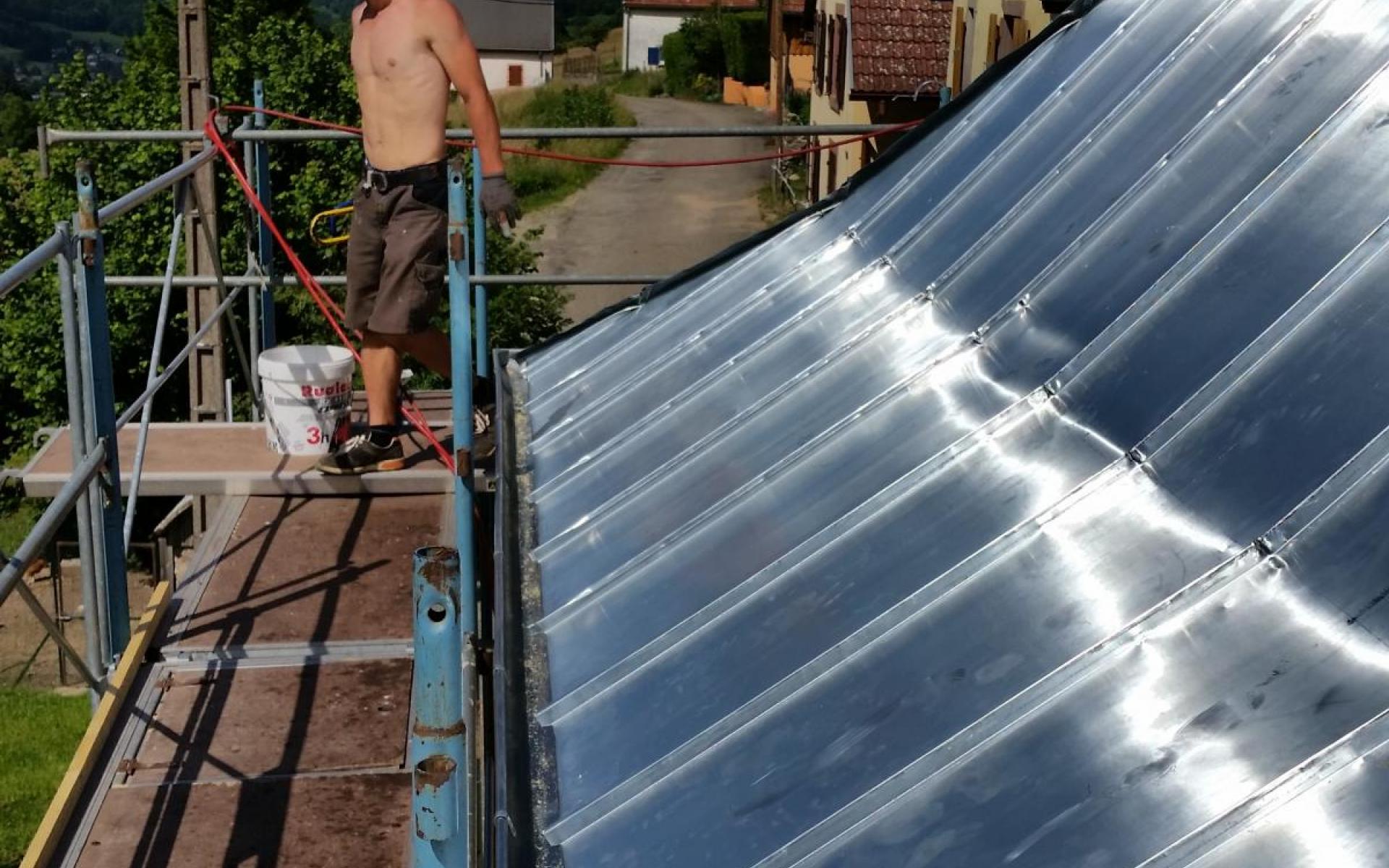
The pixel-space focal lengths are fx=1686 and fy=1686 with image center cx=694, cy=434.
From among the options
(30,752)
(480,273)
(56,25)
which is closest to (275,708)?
(480,273)

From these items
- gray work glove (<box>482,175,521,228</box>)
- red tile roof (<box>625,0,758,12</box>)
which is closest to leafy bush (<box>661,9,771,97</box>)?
red tile roof (<box>625,0,758,12</box>)

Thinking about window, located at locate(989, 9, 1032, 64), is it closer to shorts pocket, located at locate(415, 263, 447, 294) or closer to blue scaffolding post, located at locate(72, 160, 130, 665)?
shorts pocket, located at locate(415, 263, 447, 294)

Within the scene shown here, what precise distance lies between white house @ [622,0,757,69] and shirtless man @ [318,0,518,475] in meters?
75.3

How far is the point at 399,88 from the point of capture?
6582 mm

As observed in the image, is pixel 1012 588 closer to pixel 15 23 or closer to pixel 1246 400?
pixel 1246 400

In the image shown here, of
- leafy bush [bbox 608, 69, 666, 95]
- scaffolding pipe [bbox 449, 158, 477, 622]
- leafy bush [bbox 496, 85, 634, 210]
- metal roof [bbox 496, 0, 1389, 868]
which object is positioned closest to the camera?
metal roof [bbox 496, 0, 1389, 868]

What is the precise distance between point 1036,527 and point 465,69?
4207mm

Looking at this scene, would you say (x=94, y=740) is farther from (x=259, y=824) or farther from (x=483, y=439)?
(x=483, y=439)

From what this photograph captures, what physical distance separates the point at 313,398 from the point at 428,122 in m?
1.26

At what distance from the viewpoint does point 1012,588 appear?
279 centimetres

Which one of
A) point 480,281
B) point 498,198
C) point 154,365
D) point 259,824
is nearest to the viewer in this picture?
point 259,824

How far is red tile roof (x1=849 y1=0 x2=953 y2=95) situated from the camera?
18406 mm

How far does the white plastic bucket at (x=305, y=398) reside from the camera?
6.96 m

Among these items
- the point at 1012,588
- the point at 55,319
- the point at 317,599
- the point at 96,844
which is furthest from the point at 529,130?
the point at 55,319
